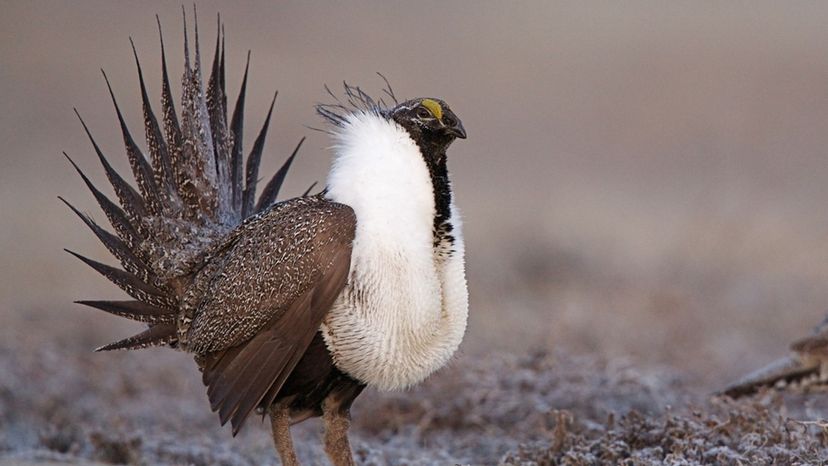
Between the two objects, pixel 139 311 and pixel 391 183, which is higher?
pixel 391 183

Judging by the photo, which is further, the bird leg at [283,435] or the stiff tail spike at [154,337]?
the stiff tail spike at [154,337]

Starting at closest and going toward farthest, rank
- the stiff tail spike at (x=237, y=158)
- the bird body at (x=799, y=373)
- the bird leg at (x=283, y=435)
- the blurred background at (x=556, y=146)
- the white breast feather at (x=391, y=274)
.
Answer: the white breast feather at (x=391, y=274), the bird leg at (x=283, y=435), the stiff tail spike at (x=237, y=158), the bird body at (x=799, y=373), the blurred background at (x=556, y=146)

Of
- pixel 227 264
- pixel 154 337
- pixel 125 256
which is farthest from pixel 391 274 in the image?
pixel 125 256

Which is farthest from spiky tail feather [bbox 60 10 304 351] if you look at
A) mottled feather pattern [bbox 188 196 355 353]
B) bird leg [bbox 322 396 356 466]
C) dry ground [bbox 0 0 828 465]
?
dry ground [bbox 0 0 828 465]

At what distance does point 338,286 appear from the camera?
4703 mm

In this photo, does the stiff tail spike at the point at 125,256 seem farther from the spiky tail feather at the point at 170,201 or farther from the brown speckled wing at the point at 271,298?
the brown speckled wing at the point at 271,298

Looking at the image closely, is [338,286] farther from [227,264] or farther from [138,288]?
[138,288]

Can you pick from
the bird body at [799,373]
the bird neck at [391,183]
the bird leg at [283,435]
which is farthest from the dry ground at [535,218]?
the bird leg at [283,435]

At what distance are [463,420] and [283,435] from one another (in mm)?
1942

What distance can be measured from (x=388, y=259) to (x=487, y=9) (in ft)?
86.3

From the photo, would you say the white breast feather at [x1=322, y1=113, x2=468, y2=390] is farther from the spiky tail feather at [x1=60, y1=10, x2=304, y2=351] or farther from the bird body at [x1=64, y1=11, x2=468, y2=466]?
the spiky tail feather at [x1=60, y1=10, x2=304, y2=351]

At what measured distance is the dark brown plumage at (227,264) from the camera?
188 inches

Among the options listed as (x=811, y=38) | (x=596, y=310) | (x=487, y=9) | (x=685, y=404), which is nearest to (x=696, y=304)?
(x=596, y=310)

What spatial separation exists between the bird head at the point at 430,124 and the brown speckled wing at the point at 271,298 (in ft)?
1.38
